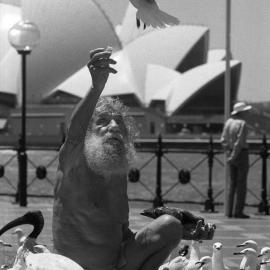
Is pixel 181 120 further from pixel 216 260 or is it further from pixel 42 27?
pixel 216 260

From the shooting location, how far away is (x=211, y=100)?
170 feet

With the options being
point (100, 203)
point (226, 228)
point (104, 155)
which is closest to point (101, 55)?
point (104, 155)

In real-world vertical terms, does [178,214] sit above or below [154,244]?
above

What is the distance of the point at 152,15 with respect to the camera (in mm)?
2742

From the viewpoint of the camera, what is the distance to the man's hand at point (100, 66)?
3141 millimetres

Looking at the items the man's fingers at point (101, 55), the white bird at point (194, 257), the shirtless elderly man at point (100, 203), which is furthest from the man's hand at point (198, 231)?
the man's fingers at point (101, 55)

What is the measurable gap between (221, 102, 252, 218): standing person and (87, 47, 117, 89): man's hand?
22.1ft

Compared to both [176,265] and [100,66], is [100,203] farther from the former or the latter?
[176,265]

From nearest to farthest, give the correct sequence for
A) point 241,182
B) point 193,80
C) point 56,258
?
1. point 56,258
2. point 241,182
3. point 193,80

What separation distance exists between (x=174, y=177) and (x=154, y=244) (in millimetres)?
20650

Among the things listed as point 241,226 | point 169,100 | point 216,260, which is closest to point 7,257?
point 216,260

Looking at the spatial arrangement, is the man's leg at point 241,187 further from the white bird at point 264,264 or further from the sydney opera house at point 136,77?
the sydney opera house at point 136,77

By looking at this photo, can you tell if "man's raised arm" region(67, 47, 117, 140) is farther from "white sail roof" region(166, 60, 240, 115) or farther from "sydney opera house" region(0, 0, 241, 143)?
"white sail roof" region(166, 60, 240, 115)

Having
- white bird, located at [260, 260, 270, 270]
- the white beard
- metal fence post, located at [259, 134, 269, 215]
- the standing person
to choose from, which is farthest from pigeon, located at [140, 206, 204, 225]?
metal fence post, located at [259, 134, 269, 215]
